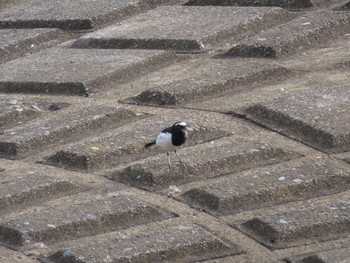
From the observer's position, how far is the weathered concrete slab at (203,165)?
3777 mm

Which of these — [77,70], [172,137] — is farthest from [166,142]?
[77,70]

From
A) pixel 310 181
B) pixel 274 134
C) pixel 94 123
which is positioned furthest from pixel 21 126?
pixel 310 181

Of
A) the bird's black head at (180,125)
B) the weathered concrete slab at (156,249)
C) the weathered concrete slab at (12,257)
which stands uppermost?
the bird's black head at (180,125)

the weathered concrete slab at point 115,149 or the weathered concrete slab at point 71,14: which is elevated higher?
the weathered concrete slab at point 71,14

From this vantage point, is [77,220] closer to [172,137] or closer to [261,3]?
[172,137]

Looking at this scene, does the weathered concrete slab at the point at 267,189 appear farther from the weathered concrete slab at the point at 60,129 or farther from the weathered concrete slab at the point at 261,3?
the weathered concrete slab at the point at 261,3

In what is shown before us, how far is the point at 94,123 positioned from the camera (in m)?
4.30

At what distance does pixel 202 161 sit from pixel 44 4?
254 centimetres

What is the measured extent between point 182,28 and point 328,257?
2279 mm

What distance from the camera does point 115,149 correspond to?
403cm

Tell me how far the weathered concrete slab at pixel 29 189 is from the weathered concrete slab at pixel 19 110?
0.64 metres

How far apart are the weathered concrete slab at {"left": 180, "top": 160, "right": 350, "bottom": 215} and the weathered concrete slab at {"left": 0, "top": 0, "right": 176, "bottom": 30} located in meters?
2.13

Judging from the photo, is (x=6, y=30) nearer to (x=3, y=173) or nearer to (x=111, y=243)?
(x=3, y=173)

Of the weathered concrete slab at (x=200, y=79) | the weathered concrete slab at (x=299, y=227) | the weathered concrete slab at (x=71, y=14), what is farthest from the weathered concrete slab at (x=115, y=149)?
the weathered concrete slab at (x=71, y=14)
